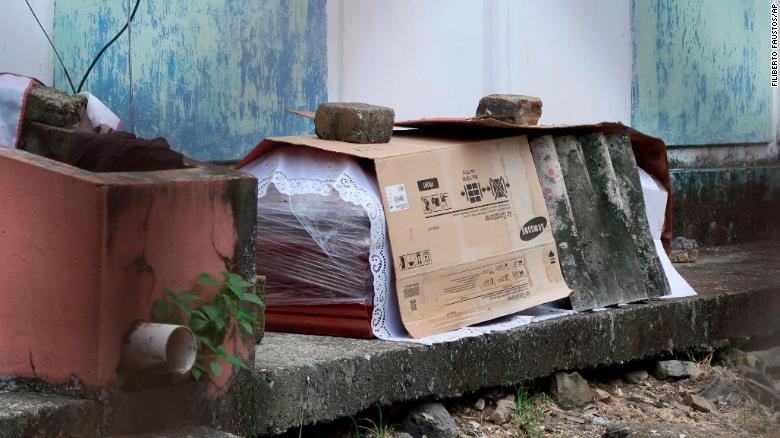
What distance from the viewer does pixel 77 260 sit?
2.76 metres

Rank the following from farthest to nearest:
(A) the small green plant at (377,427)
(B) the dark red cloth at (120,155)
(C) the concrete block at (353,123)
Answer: (C) the concrete block at (353,123) < (A) the small green plant at (377,427) < (B) the dark red cloth at (120,155)

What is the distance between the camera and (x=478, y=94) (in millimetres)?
5609

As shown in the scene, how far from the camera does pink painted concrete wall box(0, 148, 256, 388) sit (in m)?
2.75

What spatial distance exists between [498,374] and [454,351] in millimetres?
265

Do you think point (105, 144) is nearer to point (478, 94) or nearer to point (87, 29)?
point (87, 29)

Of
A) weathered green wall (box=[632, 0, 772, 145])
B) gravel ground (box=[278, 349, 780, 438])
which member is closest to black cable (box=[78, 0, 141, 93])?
gravel ground (box=[278, 349, 780, 438])

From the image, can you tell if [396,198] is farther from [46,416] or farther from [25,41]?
[46,416]

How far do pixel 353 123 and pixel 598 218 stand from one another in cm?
111

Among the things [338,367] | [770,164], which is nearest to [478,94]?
[338,367]

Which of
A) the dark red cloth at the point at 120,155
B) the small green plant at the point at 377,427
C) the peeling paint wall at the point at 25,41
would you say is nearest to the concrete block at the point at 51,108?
the dark red cloth at the point at 120,155

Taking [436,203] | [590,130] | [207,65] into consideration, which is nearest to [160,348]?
[436,203]

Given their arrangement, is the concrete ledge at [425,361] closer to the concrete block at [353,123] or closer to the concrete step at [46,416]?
the concrete step at [46,416]

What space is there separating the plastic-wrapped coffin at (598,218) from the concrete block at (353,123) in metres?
0.69

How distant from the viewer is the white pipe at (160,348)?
9.07 feet
